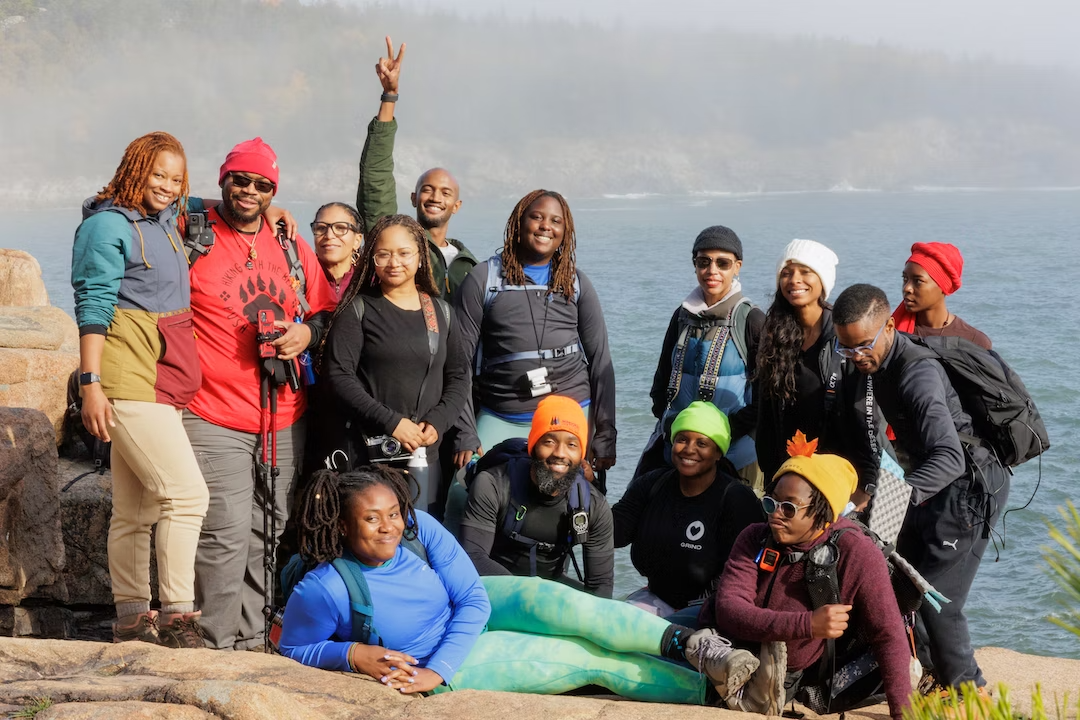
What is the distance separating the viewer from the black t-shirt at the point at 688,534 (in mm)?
4750

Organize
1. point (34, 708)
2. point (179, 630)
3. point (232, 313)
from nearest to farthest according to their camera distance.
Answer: point (34, 708) → point (179, 630) → point (232, 313)

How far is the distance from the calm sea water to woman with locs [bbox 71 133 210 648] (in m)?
2.69

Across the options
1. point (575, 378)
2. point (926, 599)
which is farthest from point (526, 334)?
point (926, 599)

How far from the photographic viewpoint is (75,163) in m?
72.9

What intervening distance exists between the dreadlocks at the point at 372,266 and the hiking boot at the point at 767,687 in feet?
7.12

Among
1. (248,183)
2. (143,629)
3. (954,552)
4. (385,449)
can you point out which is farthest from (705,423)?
(143,629)

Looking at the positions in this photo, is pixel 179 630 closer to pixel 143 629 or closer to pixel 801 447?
pixel 143 629

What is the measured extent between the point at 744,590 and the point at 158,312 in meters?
2.45

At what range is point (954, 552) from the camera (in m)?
4.54

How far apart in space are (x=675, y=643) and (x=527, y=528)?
3.19ft

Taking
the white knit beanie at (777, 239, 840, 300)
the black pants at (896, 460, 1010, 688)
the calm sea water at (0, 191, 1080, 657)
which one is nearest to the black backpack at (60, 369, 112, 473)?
the calm sea water at (0, 191, 1080, 657)

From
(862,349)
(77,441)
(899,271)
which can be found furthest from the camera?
(899,271)

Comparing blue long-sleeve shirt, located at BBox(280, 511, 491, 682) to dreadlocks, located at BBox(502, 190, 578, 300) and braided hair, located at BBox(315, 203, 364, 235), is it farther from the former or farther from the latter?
braided hair, located at BBox(315, 203, 364, 235)

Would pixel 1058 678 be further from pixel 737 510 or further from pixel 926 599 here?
pixel 737 510
